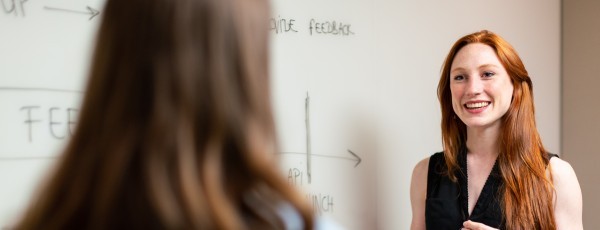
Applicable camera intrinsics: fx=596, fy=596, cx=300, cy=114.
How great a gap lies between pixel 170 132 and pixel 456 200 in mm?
1285

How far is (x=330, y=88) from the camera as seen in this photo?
5.13 feet

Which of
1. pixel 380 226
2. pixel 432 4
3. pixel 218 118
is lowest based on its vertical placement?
pixel 380 226

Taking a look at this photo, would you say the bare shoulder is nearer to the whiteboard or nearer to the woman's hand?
the whiteboard

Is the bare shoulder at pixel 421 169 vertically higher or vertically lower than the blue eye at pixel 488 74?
lower

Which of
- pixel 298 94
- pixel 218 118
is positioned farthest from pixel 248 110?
pixel 298 94

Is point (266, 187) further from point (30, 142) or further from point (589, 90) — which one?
point (589, 90)

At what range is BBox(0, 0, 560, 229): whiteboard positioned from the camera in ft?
3.48

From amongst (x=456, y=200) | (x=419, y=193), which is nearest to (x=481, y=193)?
(x=456, y=200)

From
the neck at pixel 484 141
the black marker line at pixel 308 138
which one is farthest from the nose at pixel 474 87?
the black marker line at pixel 308 138

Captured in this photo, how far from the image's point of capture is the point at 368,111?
169 cm

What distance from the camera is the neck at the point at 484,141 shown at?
1669 mm

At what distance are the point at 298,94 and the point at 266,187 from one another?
0.97 meters

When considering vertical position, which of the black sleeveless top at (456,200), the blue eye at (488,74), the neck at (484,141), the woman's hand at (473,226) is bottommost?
the woman's hand at (473,226)

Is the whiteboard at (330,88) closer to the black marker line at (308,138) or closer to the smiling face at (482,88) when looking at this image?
the black marker line at (308,138)
